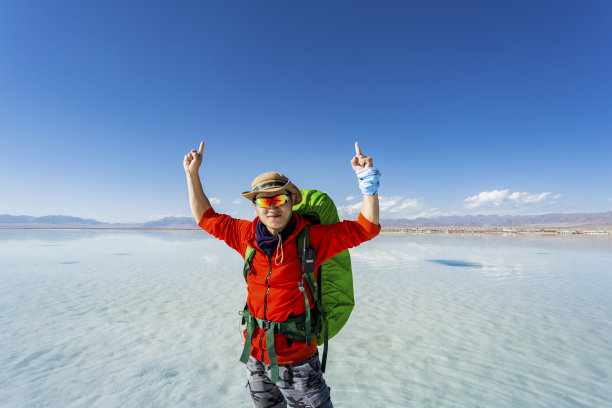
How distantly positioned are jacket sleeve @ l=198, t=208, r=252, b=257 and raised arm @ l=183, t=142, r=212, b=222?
2.4 inches

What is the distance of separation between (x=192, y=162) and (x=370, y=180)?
1.44m

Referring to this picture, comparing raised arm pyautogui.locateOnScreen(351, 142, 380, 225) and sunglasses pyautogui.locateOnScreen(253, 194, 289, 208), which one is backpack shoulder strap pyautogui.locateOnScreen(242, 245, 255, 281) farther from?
raised arm pyautogui.locateOnScreen(351, 142, 380, 225)

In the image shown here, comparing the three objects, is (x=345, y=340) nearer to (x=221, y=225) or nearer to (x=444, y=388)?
(x=444, y=388)

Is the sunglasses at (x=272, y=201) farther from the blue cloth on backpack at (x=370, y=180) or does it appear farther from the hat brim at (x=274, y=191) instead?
the blue cloth on backpack at (x=370, y=180)

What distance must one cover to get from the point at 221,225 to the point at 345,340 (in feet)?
12.4

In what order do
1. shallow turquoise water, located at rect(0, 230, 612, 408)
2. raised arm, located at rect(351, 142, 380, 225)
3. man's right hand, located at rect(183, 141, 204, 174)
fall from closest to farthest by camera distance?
raised arm, located at rect(351, 142, 380, 225), man's right hand, located at rect(183, 141, 204, 174), shallow turquoise water, located at rect(0, 230, 612, 408)

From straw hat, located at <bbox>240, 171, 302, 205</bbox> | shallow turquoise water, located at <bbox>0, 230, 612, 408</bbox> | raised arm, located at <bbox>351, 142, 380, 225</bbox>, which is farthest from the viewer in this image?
shallow turquoise water, located at <bbox>0, 230, 612, 408</bbox>

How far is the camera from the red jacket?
1.87m

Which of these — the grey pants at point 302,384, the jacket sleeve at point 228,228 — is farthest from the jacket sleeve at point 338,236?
the grey pants at point 302,384

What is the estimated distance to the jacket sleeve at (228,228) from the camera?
218 centimetres

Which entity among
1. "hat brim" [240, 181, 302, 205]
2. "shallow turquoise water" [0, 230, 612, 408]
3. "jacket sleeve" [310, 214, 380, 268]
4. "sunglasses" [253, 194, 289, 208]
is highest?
"hat brim" [240, 181, 302, 205]

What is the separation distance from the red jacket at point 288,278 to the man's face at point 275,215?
0.10m

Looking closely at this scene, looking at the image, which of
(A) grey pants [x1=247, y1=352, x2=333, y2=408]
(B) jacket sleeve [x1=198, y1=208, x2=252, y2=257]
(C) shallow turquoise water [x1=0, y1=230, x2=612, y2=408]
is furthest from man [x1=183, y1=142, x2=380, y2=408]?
(C) shallow turquoise water [x1=0, y1=230, x2=612, y2=408]

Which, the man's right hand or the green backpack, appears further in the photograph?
the man's right hand
